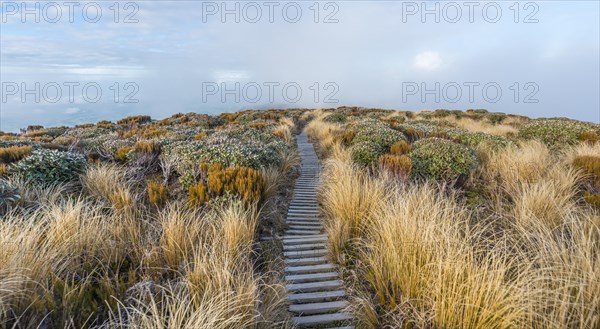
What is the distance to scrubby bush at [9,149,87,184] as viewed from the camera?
7.24 m

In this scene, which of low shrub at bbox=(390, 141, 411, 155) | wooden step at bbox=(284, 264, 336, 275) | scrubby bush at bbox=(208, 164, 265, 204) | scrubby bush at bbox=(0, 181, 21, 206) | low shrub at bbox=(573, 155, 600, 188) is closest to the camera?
wooden step at bbox=(284, 264, 336, 275)

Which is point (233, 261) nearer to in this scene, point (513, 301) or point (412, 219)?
point (412, 219)

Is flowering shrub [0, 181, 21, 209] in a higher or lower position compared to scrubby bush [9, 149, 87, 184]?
lower

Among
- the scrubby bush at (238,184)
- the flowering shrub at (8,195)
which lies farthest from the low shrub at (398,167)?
the flowering shrub at (8,195)

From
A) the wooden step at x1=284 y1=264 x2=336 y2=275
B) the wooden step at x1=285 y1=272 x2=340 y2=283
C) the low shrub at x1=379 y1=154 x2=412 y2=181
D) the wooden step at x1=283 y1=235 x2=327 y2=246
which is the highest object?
the low shrub at x1=379 y1=154 x2=412 y2=181

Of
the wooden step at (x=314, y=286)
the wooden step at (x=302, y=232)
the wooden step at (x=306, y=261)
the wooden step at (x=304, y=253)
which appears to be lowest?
the wooden step at (x=314, y=286)

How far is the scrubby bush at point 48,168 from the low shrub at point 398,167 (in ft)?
23.6

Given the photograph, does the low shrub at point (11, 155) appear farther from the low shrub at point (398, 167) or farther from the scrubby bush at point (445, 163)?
the scrubby bush at point (445, 163)

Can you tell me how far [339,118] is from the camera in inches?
980

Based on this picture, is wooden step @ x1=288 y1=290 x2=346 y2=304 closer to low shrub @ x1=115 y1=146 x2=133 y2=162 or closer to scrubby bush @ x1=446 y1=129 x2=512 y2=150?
low shrub @ x1=115 y1=146 x2=133 y2=162

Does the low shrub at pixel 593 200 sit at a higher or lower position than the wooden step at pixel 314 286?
higher

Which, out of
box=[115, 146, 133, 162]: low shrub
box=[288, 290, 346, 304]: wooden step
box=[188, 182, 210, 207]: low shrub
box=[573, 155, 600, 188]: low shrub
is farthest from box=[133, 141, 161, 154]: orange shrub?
box=[573, 155, 600, 188]: low shrub

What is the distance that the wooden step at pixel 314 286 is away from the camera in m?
4.33

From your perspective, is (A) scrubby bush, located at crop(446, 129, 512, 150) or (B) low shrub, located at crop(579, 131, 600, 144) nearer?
(A) scrubby bush, located at crop(446, 129, 512, 150)
